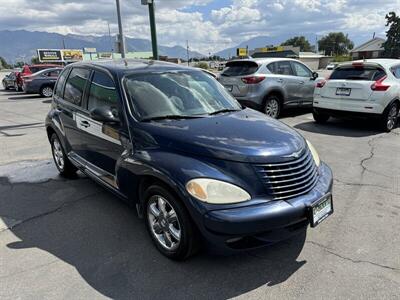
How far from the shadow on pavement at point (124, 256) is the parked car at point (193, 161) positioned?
230mm

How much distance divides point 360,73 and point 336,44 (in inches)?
4899

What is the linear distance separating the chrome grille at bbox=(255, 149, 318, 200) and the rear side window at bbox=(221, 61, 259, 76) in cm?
645

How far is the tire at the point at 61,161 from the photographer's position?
5391 millimetres

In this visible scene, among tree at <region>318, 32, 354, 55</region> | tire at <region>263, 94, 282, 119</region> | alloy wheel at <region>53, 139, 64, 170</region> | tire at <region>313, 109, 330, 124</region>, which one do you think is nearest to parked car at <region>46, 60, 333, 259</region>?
alloy wheel at <region>53, 139, 64, 170</region>

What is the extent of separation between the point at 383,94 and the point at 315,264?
598cm

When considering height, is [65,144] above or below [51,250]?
above

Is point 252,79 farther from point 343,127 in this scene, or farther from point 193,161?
point 193,161

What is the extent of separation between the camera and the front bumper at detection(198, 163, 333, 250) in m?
2.69

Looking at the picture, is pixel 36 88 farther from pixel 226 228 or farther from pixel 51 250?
pixel 226 228

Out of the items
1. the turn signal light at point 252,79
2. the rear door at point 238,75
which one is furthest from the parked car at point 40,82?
the turn signal light at point 252,79

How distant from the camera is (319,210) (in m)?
3.07

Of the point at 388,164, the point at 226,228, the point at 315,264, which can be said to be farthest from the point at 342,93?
the point at 226,228

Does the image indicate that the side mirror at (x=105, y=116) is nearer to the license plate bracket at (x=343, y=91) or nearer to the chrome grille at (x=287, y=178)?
the chrome grille at (x=287, y=178)

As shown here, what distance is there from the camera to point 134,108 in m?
3.65
